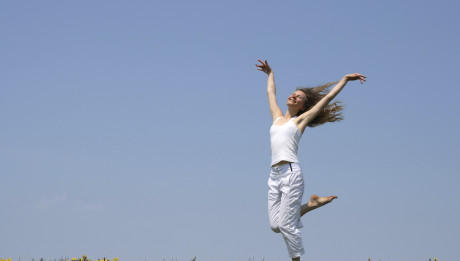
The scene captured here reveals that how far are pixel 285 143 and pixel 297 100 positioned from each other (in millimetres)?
860

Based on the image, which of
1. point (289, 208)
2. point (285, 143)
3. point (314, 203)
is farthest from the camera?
point (314, 203)

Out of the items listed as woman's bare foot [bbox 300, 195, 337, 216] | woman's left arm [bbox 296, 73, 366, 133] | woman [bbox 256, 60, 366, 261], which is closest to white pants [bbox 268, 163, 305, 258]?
woman [bbox 256, 60, 366, 261]

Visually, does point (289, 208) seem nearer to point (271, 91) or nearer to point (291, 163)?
point (291, 163)

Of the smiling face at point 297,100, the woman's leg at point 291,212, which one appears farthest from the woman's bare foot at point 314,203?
the smiling face at point 297,100

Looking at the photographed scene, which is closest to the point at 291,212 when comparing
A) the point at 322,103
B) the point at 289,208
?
the point at 289,208

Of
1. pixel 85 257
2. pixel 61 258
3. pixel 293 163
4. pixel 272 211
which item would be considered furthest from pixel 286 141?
pixel 61 258

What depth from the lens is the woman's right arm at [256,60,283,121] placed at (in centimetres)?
923

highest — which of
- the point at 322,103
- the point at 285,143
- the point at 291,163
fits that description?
the point at 322,103

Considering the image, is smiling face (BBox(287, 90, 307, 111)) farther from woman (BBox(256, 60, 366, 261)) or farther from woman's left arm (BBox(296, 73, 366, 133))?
woman's left arm (BBox(296, 73, 366, 133))

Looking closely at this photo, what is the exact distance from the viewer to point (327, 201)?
8.95 metres

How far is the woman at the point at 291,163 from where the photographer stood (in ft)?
27.2

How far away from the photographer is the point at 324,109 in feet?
30.8

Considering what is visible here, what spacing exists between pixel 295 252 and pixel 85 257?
312 cm

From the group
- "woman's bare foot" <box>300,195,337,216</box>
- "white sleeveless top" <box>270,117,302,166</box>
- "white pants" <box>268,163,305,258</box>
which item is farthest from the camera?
"woman's bare foot" <box>300,195,337,216</box>
